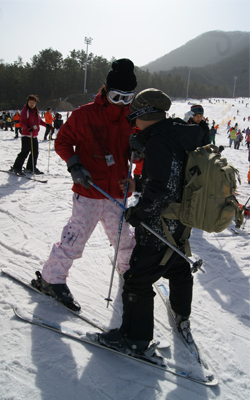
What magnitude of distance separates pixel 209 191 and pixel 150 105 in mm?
667

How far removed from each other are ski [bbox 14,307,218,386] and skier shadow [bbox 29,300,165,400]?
1.2 inches

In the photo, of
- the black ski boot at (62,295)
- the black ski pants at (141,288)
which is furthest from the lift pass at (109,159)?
the black ski boot at (62,295)

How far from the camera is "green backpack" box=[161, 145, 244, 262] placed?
5.32ft

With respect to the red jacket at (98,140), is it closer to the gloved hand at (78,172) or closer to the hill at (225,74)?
the gloved hand at (78,172)

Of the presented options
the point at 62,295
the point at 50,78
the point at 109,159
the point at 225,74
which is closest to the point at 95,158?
the point at 109,159

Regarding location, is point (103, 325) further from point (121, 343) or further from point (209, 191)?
point (209, 191)

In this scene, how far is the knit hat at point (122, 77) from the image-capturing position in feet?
7.07

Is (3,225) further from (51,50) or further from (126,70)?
(51,50)

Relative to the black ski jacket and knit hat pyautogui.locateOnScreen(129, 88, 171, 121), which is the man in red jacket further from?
the black ski jacket

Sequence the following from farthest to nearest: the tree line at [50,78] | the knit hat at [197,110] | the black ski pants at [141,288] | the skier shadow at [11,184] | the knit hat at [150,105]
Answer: the tree line at [50,78], the skier shadow at [11,184], the knit hat at [197,110], the black ski pants at [141,288], the knit hat at [150,105]

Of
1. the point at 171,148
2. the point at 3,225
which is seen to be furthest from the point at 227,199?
the point at 3,225

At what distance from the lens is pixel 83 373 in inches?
70.4

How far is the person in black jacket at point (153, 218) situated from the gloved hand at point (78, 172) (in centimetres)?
44

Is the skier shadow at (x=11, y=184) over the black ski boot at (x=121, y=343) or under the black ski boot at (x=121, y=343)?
over
